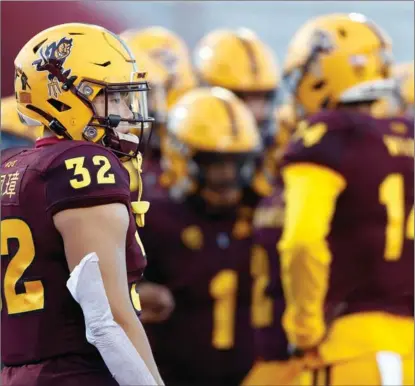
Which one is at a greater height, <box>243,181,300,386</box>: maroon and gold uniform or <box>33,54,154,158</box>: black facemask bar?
<box>33,54,154,158</box>: black facemask bar

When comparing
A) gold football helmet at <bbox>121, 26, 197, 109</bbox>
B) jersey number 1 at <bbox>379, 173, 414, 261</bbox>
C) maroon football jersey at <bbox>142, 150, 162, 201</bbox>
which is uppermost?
jersey number 1 at <bbox>379, 173, 414, 261</bbox>

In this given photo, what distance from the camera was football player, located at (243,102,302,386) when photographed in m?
5.48

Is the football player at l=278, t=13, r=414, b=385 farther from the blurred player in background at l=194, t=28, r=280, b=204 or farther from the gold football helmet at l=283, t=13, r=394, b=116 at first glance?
the blurred player in background at l=194, t=28, r=280, b=204

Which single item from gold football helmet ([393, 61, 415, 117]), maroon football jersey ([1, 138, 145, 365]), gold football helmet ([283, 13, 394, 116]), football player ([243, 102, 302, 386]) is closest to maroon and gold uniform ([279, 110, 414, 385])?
football player ([243, 102, 302, 386])

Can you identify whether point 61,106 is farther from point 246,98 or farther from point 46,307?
point 246,98

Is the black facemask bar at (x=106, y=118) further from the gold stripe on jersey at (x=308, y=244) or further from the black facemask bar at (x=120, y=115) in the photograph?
the gold stripe on jersey at (x=308, y=244)

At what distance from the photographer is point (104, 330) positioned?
3.25 metres

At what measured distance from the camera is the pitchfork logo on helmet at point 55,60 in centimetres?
356

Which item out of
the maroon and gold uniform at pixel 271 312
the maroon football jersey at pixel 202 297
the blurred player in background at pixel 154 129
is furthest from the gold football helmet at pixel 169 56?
the maroon and gold uniform at pixel 271 312

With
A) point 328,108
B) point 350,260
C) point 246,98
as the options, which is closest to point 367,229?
point 350,260

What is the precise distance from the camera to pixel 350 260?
508cm

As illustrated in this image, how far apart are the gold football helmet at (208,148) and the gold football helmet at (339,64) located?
76 cm

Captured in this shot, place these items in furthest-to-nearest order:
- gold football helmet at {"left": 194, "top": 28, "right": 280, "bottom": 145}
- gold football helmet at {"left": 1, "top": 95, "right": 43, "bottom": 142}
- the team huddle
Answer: gold football helmet at {"left": 194, "top": 28, "right": 280, "bottom": 145}
gold football helmet at {"left": 1, "top": 95, "right": 43, "bottom": 142}
the team huddle

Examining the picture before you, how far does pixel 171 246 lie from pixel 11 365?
3.00 metres
